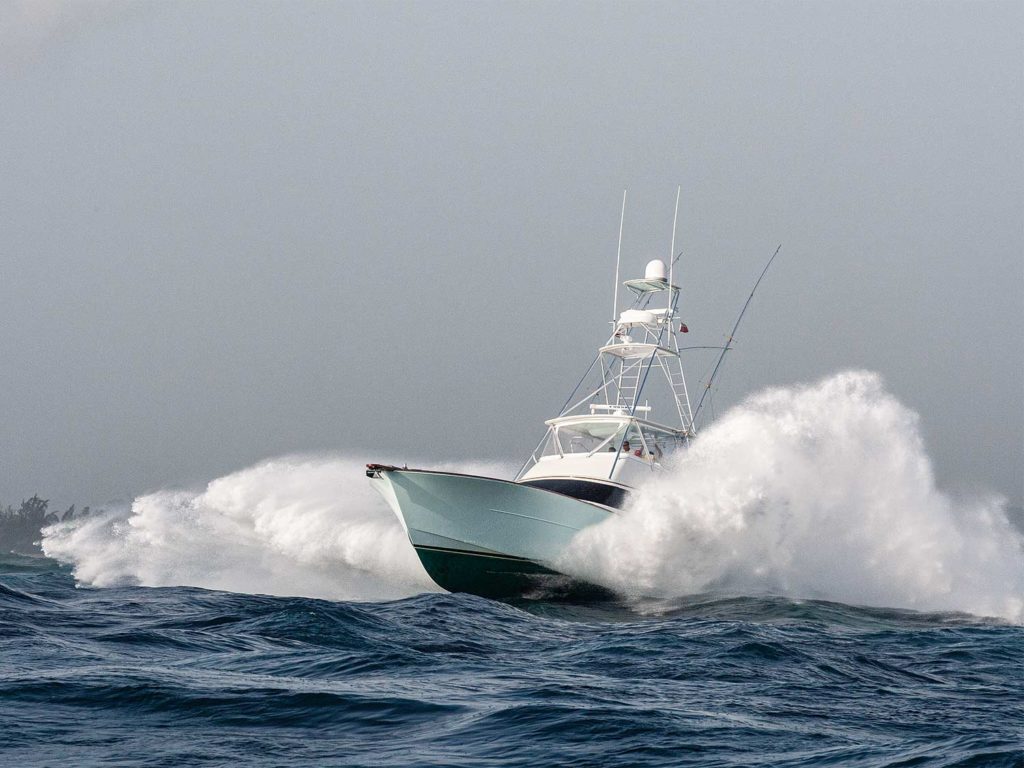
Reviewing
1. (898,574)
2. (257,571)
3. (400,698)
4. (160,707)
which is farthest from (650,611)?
(160,707)

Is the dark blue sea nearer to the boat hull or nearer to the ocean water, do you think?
the ocean water

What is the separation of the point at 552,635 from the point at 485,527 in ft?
19.6

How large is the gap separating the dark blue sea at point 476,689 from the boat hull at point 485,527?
13.7 ft

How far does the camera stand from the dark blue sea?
7707 millimetres

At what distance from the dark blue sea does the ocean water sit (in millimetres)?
41

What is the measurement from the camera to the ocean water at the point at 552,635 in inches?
316

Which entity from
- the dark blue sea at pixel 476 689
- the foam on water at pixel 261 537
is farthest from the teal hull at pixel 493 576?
the dark blue sea at pixel 476 689

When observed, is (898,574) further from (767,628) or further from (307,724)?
(307,724)

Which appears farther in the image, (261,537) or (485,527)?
(261,537)

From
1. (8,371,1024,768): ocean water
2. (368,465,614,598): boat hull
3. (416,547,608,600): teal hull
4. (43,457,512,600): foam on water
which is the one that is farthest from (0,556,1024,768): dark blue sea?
(43,457,512,600): foam on water

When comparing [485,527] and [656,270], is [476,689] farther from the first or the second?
[656,270]

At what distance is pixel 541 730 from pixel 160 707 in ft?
10.6

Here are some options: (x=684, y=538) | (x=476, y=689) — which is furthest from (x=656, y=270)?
(x=476, y=689)

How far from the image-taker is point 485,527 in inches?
827
